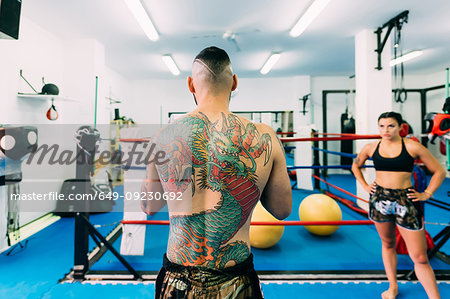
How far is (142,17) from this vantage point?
13.3 feet

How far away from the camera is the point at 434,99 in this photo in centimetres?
849

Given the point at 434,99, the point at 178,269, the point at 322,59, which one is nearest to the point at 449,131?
the point at 178,269

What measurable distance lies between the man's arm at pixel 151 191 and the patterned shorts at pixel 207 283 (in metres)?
0.24

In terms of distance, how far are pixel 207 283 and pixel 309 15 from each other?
168 inches

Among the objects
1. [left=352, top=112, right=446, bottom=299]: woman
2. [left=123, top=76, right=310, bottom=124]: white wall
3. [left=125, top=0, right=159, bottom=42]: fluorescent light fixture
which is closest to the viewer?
[left=352, top=112, right=446, bottom=299]: woman

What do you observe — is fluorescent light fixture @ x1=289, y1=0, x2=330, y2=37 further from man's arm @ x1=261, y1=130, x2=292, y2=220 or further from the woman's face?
man's arm @ x1=261, y1=130, x2=292, y2=220

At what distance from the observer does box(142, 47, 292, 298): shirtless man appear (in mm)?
920

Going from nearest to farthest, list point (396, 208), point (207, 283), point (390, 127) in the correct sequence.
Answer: point (207, 283), point (396, 208), point (390, 127)

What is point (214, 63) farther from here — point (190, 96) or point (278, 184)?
point (190, 96)

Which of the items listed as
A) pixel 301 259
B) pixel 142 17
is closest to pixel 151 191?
pixel 301 259

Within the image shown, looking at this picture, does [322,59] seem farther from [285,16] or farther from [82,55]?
[82,55]

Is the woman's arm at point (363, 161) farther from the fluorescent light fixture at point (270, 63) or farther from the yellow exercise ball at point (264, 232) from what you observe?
the fluorescent light fixture at point (270, 63)

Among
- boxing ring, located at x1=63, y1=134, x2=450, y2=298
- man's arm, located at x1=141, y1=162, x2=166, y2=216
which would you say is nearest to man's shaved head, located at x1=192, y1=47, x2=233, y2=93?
man's arm, located at x1=141, y1=162, x2=166, y2=216

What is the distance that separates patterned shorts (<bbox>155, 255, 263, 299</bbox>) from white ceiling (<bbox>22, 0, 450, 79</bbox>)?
153 inches
